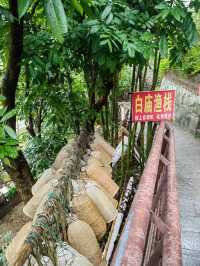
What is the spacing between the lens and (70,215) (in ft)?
4.74

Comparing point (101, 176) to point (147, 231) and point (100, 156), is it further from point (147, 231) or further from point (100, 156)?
point (147, 231)

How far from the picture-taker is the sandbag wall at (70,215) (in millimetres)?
1143

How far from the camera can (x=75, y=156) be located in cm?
188

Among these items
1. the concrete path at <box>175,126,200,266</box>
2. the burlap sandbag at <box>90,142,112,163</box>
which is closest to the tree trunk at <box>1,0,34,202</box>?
the burlap sandbag at <box>90,142,112,163</box>

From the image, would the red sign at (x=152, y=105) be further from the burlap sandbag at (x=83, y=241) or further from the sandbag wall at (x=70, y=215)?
the burlap sandbag at (x=83, y=241)

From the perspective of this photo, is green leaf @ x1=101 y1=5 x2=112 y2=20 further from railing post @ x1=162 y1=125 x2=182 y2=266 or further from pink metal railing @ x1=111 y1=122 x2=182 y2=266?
railing post @ x1=162 y1=125 x2=182 y2=266

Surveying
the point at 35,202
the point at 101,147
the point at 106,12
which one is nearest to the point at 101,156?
the point at 101,147

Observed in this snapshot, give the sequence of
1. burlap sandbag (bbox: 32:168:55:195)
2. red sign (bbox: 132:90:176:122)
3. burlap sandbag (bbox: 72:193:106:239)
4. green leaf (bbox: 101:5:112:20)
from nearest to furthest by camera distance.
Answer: burlap sandbag (bbox: 72:193:106:239) → burlap sandbag (bbox: 32:168:55:195) → green leaf (bbox: 101:5:112:20) → red sign (bbox: 132:90:176:122)

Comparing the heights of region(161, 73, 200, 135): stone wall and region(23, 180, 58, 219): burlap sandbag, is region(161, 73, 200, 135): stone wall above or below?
below

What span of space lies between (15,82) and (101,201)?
1177 millimetres

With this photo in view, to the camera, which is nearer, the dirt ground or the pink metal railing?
the pink metal railing

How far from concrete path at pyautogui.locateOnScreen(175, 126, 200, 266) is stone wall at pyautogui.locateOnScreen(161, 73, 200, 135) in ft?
0.98

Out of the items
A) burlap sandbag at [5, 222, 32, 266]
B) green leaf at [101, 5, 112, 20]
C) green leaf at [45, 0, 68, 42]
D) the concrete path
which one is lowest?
the concrete path

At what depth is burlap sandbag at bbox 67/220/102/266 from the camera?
1361mm
